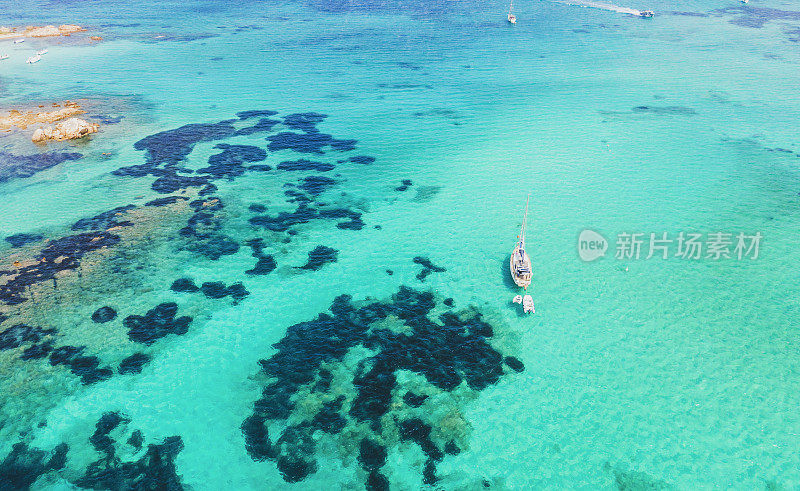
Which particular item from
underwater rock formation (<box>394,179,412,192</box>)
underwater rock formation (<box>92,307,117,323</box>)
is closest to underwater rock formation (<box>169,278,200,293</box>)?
underwater rock formation (<box>92,307,117,323</box>)

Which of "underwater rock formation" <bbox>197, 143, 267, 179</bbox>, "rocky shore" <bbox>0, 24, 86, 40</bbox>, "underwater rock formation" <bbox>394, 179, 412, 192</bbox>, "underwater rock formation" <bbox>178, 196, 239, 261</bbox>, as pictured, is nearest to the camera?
"underwater rock formation" <bbox>178, 196, 239, 261</bbox>

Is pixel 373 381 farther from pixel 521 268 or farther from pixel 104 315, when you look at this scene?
pixel 104 315

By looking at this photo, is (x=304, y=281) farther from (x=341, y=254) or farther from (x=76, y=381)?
(x=76, y=381)

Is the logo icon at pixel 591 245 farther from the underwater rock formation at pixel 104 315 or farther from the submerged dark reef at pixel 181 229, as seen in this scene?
the underwater rock formation at pixel 104 315

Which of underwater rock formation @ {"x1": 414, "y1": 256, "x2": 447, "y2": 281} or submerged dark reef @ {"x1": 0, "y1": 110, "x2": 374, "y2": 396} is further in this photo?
underwater rock formation @ {"x1": 414, "y1": 256, "x2": 447, "y2": 281}

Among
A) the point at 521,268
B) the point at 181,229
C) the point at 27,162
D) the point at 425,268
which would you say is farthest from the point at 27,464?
the point at 27,162

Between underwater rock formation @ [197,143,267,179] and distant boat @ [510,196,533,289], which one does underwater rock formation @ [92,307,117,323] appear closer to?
underwater rock formation @ [197,143,267,179]

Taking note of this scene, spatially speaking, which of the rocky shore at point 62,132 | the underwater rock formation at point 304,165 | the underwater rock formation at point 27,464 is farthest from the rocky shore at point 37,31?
the underwater rock formation at point 27,464
